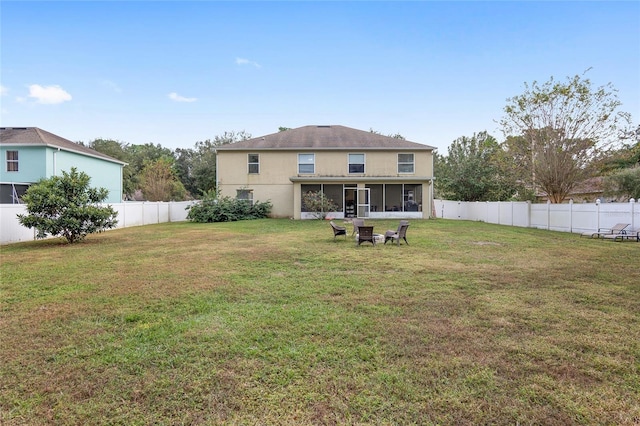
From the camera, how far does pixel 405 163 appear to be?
2500 centimetres

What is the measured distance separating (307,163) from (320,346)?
2210cm

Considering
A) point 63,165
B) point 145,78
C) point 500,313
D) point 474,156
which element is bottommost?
point 500,313

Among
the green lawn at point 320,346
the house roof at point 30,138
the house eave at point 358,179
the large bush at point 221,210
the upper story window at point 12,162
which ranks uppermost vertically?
the house roof at point 30,138

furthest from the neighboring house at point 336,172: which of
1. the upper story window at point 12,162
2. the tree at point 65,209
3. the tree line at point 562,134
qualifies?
the tree at point 65,209

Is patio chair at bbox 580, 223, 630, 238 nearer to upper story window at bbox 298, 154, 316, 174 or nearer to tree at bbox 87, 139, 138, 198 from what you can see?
upper story window at bbox 298, 154, 316, 174

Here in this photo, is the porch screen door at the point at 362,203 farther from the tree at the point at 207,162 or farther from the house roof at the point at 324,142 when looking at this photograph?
the tree at the point at 207,162

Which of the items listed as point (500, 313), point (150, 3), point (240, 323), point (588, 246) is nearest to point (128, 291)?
point (240, 323)

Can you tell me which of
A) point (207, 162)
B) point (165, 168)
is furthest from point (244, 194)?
point (207, 162)

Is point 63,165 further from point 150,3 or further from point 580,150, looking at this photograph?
point 580,150

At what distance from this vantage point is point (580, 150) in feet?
57.3

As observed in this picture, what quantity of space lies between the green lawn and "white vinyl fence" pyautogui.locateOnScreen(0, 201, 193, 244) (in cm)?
731

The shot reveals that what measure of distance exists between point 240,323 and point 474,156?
34.5 metres

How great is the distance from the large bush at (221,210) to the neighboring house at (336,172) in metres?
1.47

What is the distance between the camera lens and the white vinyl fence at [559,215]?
13.9m
